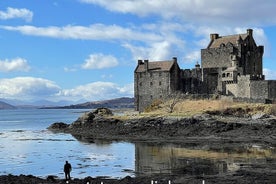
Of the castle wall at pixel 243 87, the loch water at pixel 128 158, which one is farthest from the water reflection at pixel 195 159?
the castle wall at pixel 243 87

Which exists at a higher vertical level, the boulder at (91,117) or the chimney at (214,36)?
the chimney at (214,36)

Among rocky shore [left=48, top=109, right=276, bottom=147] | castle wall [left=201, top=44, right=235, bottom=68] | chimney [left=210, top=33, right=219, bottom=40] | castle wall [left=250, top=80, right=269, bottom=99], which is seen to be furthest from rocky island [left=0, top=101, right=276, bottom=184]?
chimney [left=210, top=33, right=219, bottom=40]

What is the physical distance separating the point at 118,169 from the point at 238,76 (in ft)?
139

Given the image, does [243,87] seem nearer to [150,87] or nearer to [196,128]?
[196,128]

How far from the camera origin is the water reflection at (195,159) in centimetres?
3741

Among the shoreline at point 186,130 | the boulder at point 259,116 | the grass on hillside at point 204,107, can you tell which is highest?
the grass on hillside at point 204,107

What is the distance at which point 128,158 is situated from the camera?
152 feet

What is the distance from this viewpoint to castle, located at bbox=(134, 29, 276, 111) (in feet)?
261

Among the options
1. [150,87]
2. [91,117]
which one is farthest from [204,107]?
[91,117]

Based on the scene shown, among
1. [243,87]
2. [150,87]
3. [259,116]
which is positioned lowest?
[259,116]

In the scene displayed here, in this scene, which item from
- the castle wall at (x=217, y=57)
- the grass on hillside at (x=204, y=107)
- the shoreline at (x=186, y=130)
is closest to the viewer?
the shoreline at (x=186, y=130)

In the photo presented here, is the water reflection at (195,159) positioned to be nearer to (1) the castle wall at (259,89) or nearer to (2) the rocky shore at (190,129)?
(2) the rocky shore at (190,129)

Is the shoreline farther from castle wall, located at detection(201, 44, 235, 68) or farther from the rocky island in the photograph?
castle wall, located at detection(201, 44, 235, 68)

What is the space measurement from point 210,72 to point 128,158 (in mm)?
38267
